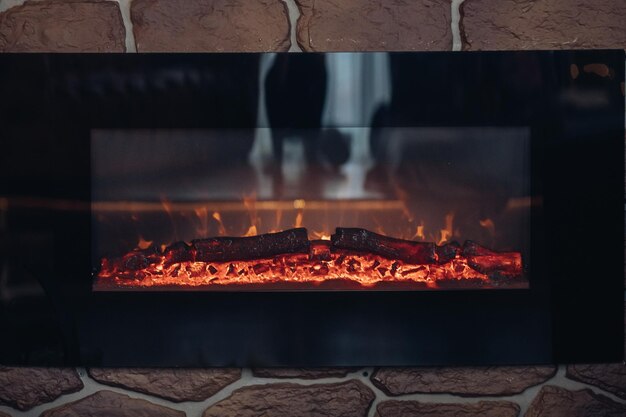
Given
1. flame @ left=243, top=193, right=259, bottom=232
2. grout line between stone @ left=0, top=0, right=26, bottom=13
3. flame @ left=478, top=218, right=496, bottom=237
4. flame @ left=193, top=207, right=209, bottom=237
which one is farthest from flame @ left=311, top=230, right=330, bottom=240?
grout line between stone @ left=0, top=0, right=26, bottom=13

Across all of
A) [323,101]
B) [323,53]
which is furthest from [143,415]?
[323,53]

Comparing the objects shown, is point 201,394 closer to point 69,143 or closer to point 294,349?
point 294,349

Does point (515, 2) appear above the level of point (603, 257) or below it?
above

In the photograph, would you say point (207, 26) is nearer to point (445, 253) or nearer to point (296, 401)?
point (445, 253)

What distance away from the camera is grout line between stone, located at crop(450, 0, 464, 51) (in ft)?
5.13

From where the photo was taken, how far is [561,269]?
1549 millimetres

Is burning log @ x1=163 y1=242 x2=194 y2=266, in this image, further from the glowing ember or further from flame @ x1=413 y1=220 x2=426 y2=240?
flame @ x1=413 y1=220 x2=426 y2=240

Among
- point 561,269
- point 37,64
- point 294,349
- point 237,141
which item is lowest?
point 294,349

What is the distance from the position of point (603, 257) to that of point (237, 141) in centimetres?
94

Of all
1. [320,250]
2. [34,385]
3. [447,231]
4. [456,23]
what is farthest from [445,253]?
[34,385]

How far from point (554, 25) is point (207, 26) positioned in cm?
85

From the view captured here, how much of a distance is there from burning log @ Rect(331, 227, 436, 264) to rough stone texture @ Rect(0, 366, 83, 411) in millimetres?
741

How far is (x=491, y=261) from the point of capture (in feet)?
5.18

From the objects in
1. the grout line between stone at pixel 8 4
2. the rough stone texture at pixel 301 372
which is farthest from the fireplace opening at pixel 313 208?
the grout line between stone at pixel 8 4
